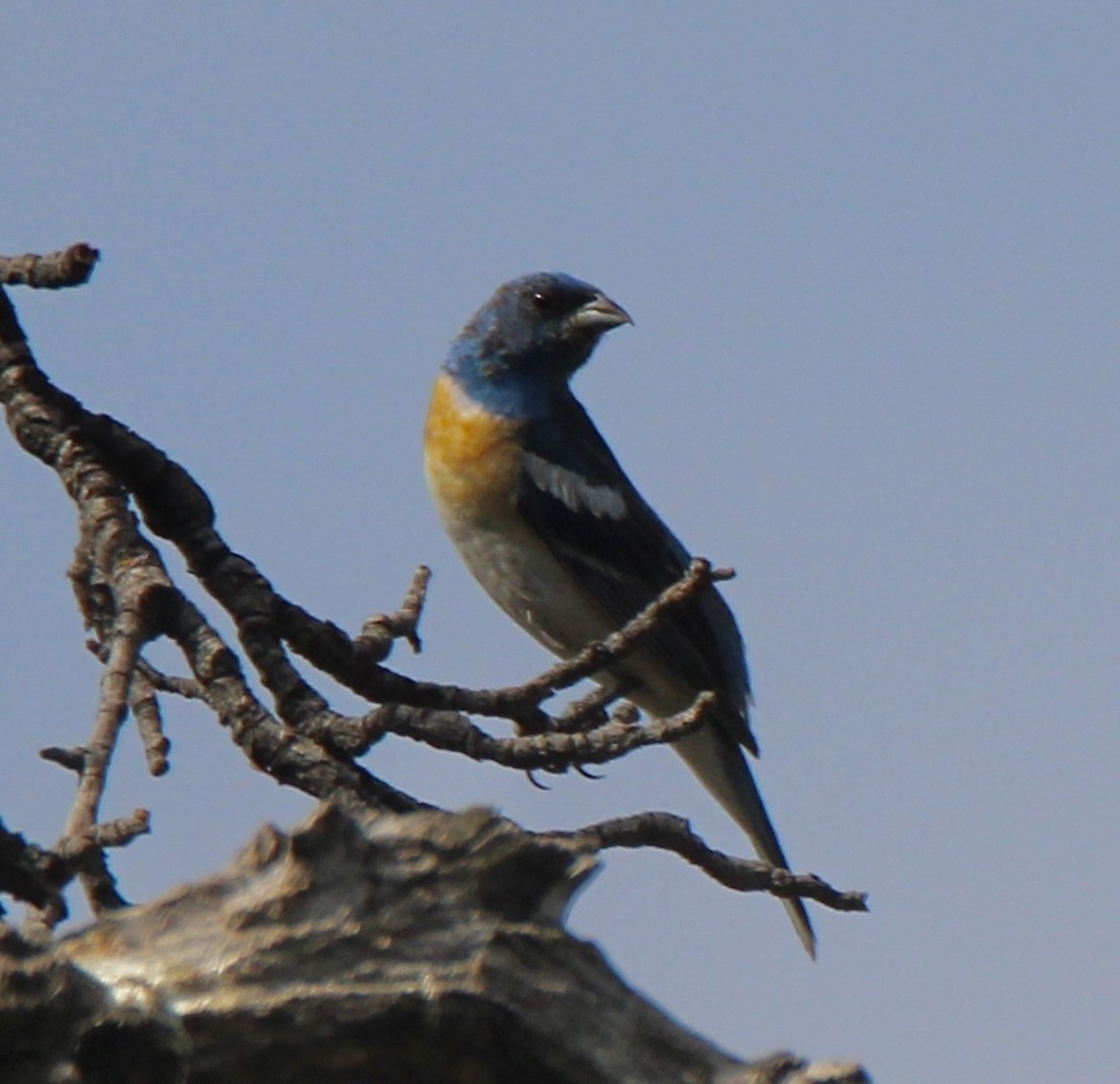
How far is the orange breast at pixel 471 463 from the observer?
8844mm

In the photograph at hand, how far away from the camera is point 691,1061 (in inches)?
103

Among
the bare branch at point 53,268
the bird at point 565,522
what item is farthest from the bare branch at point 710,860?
the bird at point 565,522

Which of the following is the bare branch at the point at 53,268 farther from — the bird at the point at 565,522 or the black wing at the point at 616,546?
the black wing at the point at 616,546

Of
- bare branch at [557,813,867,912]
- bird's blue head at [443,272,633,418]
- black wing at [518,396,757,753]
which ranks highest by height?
bird's blue head at [443,272,633,418]

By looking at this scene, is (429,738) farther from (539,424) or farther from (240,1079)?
(539,424)

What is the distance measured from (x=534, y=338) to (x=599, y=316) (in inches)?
11.8

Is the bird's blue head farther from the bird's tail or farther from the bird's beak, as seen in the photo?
the bird's tail

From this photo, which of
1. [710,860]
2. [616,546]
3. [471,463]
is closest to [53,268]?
[710,860]

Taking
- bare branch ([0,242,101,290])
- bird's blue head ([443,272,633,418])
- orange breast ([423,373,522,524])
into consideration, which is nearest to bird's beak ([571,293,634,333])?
bird's blue head ([443,272,633,418])

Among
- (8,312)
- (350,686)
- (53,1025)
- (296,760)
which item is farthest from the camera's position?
(8,312)

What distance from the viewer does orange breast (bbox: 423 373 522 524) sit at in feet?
29.0

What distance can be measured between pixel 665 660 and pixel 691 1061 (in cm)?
649

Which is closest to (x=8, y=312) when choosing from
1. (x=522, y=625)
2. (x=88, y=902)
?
(x=88, y=902)

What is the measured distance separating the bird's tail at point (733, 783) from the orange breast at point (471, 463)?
4.50 feet
